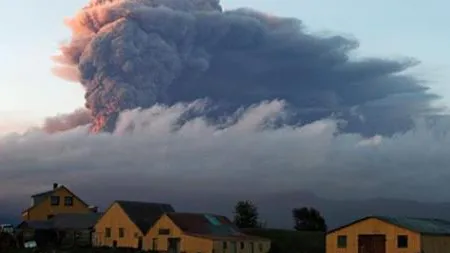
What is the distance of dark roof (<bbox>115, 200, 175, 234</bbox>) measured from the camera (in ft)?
319

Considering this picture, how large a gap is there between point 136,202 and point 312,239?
71.5ft

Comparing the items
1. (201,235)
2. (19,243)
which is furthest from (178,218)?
(19,243)

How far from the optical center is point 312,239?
9838cm

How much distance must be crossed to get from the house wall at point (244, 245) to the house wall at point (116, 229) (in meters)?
13.4

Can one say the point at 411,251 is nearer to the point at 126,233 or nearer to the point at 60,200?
the point at 126,233

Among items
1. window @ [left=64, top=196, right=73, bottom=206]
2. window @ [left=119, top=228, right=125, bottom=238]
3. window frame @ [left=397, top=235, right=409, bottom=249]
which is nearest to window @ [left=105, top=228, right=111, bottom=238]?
window @ [left=119, top=228, right=125, bottom=238]

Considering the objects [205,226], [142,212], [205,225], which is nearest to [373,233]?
[205,226]

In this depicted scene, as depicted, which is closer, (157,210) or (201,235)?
(201,235)

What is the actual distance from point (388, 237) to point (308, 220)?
162 ft

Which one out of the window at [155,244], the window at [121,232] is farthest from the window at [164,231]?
the window at [121,232]

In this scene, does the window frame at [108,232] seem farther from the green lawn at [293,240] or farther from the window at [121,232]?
the green lawn at [293,240]

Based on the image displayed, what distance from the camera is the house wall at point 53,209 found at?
120438 mm

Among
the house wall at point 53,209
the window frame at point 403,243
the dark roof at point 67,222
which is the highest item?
the house wall at point 53,209

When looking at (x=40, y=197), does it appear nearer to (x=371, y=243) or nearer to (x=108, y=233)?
(x=108, y=233)
